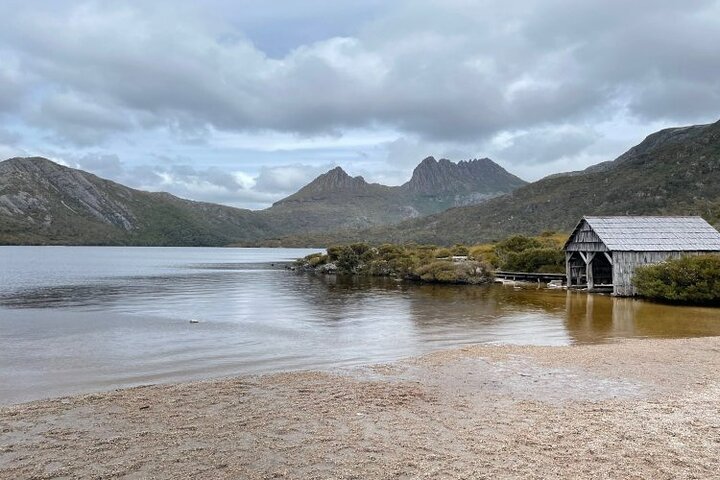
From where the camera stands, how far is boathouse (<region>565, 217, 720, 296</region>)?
3744 cm

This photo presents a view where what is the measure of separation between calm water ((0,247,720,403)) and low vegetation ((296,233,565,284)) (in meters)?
10.9

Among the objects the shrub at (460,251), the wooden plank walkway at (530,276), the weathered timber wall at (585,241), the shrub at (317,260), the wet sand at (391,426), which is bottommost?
the wet sand at (391,426)

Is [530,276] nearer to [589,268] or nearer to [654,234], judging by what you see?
[589,268]

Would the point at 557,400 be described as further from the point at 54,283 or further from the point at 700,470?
the point at 54,283

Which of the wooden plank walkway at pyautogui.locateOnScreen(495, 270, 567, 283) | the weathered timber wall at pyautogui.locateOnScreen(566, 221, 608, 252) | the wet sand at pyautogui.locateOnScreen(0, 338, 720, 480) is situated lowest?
the wet sand at pyautogui.locateOnScreen(0, 338, 720, 480)

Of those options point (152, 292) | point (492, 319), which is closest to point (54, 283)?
point (152, 292)

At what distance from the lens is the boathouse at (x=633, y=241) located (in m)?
37.4

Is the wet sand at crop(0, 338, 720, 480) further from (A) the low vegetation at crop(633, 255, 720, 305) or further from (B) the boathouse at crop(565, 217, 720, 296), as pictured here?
(B) the boathouse at crop(565, 217, 720, 296)

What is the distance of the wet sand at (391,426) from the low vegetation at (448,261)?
1594 inches

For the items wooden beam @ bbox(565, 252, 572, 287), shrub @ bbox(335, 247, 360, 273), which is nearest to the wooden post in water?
wooden beam @ bbox(565, 252, 572, 287)

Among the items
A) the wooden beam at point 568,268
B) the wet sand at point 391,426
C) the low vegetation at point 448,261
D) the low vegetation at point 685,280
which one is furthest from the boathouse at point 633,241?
the wet sand at point 391,426

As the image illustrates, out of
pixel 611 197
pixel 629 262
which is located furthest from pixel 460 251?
pixel 611 197

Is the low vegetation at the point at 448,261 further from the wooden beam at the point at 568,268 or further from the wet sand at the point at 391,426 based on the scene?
the wet sand at the point at 391,426

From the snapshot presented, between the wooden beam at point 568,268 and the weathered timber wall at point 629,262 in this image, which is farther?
the wooden beam at point 568,268
